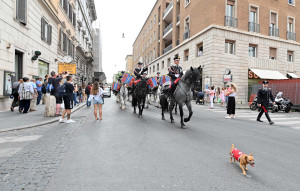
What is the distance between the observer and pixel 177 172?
A: 296 cm

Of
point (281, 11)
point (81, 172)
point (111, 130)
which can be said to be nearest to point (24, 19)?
point (111, 130)

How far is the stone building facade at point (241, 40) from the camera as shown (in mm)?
19531

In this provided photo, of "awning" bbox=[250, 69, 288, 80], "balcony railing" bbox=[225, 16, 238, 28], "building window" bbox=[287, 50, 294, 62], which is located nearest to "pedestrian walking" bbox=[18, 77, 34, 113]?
"balcony railing" bbox=[225, 16, 238, 28]

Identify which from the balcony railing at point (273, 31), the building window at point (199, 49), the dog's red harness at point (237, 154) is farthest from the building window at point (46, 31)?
the balcony railing at point (273, 31)

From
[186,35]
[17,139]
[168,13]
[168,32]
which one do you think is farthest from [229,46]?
[17,139]

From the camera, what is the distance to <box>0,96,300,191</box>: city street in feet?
8.58

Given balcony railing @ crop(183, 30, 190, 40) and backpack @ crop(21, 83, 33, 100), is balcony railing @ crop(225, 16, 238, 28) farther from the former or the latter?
backpack @ crop(21, 83, 33, 100)

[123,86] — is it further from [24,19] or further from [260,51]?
[260,51]

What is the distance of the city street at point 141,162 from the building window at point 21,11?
346 inches

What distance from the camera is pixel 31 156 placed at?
3.72 metres

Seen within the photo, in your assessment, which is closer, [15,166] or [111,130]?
[15,166]

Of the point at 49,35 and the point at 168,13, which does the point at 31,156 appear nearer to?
the point at 49,35

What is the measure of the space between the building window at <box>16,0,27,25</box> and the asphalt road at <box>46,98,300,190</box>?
996 centimetres

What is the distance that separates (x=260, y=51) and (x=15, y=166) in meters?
23.9
